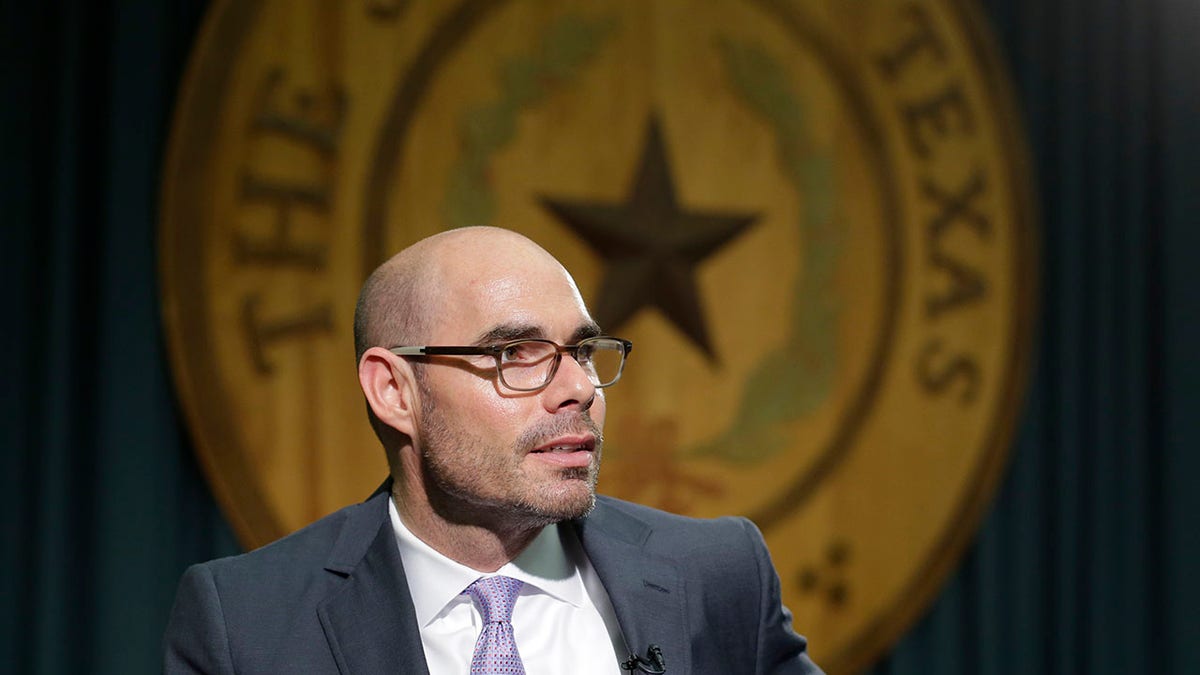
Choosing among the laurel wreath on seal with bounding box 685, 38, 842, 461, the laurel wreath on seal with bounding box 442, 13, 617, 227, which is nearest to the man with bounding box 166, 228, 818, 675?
the laurel wreath on seal with bounding box 442, 13, 617, 227

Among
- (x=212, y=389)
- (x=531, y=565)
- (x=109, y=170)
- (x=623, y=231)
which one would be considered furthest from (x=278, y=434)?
(x=531, y=565)

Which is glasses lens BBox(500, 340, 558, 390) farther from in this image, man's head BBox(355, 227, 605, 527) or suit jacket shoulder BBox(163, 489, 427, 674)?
suit jacket shoulder BBox(163, 489, 427, 674)

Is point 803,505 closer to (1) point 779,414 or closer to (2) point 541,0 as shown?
(1) point 779,414

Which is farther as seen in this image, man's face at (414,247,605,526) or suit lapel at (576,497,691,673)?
suit lapel at (576,497,691,673)

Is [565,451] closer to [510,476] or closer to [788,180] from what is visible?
[510,476]

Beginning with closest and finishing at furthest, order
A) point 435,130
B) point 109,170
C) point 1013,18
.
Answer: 1. point 109,170
2. point 435,130
3. point 1013,18

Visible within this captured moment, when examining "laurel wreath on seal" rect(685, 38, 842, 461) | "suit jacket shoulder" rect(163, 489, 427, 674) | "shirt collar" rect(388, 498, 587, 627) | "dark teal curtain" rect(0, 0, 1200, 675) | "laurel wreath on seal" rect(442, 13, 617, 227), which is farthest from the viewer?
"laurel wreath on seal" rect(685, 38, 842, 461)

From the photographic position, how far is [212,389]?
107 inches

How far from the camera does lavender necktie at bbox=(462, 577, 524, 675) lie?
1.73 metres

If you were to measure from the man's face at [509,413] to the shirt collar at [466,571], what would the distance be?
3.9 inches

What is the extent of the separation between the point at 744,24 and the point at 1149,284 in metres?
1.36

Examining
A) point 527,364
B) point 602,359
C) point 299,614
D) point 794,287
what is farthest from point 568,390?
point 794,287

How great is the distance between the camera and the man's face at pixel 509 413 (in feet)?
5.55

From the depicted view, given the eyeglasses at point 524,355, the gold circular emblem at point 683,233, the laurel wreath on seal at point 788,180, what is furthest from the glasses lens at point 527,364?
the laurel wreath on seal at point 788,180
